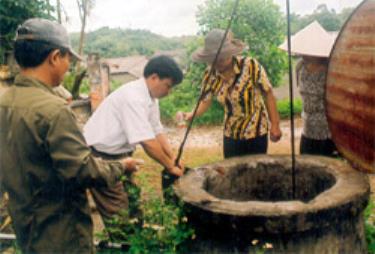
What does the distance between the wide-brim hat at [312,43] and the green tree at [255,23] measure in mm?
7218

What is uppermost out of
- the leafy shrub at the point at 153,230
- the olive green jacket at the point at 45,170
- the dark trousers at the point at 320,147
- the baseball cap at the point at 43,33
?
the baseball cap at the point at 43,33

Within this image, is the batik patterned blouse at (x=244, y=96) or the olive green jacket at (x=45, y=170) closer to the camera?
the olive green jacket at (x=45, y=170)

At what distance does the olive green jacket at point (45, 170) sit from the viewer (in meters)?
2.25

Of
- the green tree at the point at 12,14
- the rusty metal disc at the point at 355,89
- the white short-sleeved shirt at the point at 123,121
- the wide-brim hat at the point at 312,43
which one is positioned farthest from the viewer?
the green tree at the point at 12,14

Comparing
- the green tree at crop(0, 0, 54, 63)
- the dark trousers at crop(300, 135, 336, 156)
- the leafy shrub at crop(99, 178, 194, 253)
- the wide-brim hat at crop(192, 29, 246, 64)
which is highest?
the green tree at crop(0, 0, 54, 63)

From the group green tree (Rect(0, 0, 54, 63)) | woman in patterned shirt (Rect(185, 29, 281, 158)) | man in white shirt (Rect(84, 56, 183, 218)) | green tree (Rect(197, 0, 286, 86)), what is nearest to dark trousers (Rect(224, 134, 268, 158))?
woman in patterned shirt (Rect(185, 29, 281, 158))

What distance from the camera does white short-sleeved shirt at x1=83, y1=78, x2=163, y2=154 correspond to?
11.4 ft

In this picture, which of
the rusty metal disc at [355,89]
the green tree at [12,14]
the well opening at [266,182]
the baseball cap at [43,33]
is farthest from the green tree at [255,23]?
the baseball cap at [43,33]

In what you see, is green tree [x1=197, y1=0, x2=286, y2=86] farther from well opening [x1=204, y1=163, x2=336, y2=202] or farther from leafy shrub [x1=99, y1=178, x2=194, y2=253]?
leafy shrub [x1=99, y1=178, x2=194, y2=253]

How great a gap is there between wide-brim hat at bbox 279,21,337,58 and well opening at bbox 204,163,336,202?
115cm

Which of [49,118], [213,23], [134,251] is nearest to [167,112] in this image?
[213,23]

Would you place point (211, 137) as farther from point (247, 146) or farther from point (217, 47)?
point (217, 47)

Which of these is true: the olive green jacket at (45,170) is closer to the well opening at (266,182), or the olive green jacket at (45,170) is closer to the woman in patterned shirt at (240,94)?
the well opening at (266,182)

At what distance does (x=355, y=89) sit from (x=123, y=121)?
5.58 ft
